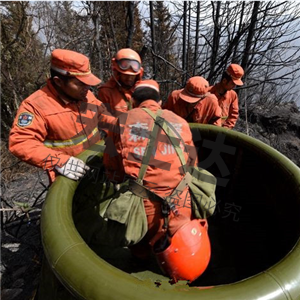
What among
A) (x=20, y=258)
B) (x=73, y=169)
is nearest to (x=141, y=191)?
(x=73, y=169)

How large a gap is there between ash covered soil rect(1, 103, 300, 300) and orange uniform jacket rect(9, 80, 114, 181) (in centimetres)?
61

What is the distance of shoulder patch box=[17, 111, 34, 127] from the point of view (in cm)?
179

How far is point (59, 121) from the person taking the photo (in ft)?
6.59

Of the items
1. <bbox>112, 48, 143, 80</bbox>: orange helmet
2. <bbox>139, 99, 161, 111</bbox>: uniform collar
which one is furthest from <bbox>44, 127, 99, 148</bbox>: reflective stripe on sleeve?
<bbox>112, 48, 143, 80</bbox>: orange helmet

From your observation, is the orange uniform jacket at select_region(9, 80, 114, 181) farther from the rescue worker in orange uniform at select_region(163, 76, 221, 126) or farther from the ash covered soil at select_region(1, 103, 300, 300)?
the rescue worker in orange uniform at select_region(163, 76, 221, 126)

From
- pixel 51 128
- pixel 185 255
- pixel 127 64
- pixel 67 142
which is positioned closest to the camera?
pixel 185 255

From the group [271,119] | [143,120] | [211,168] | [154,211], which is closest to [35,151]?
[143,120]

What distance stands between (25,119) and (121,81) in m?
1.46

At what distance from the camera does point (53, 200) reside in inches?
59.7

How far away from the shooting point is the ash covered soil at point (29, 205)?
92.2 inches

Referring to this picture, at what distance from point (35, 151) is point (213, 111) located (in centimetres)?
202

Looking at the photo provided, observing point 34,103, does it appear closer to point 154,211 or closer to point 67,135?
point 67,135

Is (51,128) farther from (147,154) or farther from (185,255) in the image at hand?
(185,255)

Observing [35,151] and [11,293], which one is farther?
[11,293]
